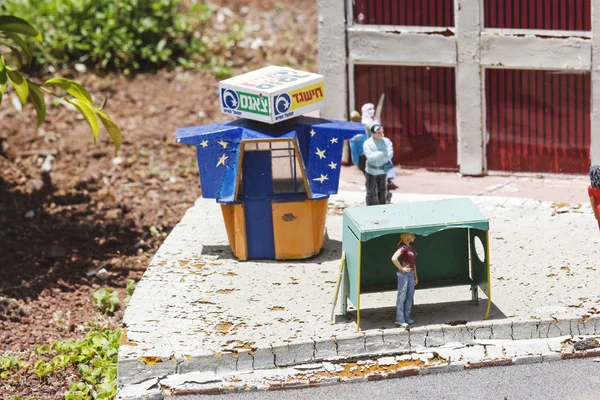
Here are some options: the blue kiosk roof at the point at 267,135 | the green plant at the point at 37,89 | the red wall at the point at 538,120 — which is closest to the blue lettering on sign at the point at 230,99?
the blue kiosk roof at the point at 267,135

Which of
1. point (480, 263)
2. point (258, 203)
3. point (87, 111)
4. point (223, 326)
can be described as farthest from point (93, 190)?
point (480, 263)

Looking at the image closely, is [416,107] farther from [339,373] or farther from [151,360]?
[151,360]

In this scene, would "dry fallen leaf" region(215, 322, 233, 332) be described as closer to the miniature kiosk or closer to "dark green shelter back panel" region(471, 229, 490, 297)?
the miniature kiosk

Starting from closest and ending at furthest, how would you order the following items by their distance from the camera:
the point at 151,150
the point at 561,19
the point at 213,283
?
the point at 213,283, the point at 561,19, the point at 151,150

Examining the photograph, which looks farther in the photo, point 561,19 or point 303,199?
point 561,19

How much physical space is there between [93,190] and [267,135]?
4.19 meters

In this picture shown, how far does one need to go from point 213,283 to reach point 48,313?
184 cm

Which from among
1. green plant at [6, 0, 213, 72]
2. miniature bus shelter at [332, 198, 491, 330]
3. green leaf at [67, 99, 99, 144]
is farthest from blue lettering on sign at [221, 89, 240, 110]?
green plant at [6, 0, 213, 72]

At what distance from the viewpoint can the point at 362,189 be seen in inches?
533

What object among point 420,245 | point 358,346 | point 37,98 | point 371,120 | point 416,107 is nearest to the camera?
point 358,346

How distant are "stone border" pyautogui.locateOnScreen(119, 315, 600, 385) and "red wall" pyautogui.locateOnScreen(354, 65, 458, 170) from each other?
4.46 m

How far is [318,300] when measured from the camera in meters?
10.7

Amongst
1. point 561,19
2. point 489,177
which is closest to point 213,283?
point 489,177

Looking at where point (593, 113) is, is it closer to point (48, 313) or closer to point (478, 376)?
Answer: point (478, 376)
